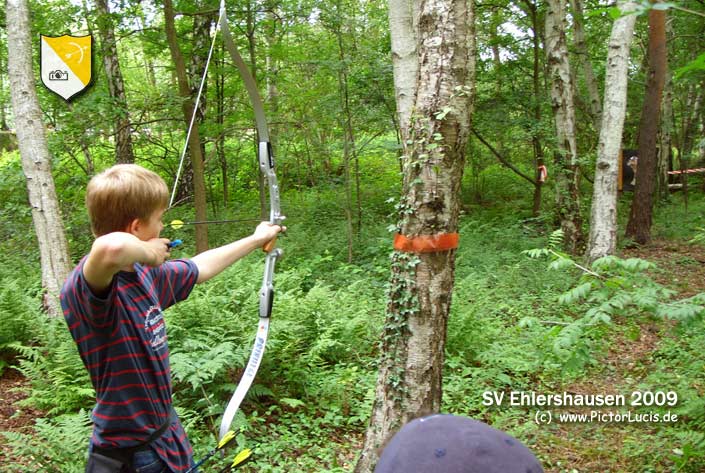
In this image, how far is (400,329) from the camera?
105 inches

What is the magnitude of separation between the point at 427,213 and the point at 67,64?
6.49 m

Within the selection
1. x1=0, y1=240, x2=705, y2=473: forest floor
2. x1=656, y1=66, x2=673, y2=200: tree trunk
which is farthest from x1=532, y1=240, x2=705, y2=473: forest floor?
x1=656, y1=66, x2=673, y2=200: tree trunk

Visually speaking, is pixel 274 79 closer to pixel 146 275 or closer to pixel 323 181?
pixel 323 181

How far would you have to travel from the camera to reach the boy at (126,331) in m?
1.61

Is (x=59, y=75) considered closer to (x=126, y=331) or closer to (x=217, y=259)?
(x=217, y=259)

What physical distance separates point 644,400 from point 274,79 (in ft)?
26.5

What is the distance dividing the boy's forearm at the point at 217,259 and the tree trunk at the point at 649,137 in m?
9.16

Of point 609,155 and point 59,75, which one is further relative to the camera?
point 609,155

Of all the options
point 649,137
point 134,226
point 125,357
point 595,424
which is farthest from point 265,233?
point 649,137

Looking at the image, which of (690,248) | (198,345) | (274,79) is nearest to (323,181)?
(274,79)

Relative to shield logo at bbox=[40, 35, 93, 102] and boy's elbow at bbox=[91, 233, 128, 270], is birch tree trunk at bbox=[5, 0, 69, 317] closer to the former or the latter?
→ shield logo at bbox=[40, 35, 93, 102]

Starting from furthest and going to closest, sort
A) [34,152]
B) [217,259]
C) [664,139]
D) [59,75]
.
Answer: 1. [664,139]
2. [59,75]
3. [34,152]
4. [217,259]

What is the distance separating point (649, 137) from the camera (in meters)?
9.26

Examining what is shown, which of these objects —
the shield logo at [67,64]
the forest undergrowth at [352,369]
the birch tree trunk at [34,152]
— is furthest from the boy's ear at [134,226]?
the shield logo at [67,64]
